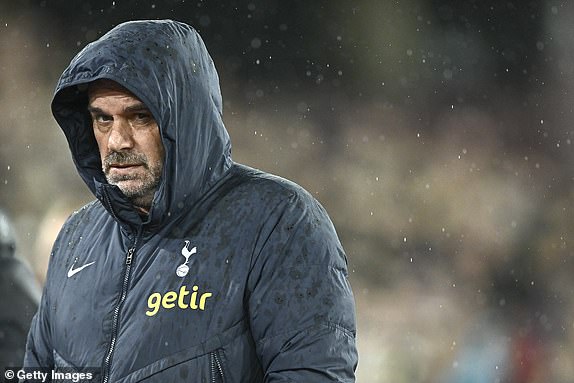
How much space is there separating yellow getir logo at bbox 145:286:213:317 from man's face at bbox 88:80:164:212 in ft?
0.68

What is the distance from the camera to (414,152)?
239 inches

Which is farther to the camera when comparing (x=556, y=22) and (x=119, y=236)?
(x=556, y=22)

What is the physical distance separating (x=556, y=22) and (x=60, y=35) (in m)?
2.94

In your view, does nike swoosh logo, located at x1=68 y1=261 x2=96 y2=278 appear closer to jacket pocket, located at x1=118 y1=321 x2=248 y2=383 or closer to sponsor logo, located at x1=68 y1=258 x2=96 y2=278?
sponsor logo, located at x1=68 y1=258 x2=96 y2=278

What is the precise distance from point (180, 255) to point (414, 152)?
454cm

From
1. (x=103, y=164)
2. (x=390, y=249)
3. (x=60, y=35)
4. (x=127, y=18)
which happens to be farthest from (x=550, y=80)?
(x=103, y=164)

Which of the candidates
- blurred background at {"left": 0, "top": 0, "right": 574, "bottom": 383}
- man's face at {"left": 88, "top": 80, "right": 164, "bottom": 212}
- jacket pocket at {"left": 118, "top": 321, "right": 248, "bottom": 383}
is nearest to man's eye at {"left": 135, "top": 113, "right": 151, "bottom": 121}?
man's face at {"left": 88, "top": 80, "right": 164, "bottom": 212}

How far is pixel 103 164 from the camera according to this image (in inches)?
69.5

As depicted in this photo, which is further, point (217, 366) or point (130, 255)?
point (130, 255)

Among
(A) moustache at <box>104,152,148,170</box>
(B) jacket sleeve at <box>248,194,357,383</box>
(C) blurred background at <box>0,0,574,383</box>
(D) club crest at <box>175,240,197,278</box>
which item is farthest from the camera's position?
(C) blurred background at <box>0,0,574,383</box>

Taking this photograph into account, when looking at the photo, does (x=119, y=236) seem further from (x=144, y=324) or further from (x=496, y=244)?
(x=496, y=244)

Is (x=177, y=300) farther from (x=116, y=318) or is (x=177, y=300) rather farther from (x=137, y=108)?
(x=137, y=108)

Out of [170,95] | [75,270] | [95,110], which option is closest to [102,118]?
[95,110]

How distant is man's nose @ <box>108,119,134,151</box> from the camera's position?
5.61 feet
